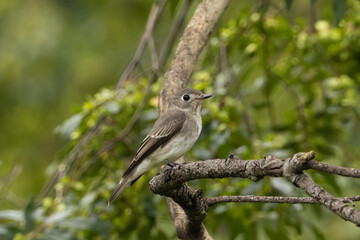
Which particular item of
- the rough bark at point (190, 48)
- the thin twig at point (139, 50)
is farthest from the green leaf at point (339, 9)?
the thin twig at point (139, 50)

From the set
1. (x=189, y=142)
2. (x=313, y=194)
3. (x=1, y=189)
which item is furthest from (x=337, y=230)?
(x=313, y=194)

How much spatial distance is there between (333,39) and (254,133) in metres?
1.10

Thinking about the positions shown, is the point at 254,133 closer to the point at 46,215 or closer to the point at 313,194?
the point at 46,215

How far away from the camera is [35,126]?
8.61m

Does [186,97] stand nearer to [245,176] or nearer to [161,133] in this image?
[161,133]

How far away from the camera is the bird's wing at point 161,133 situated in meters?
4.04

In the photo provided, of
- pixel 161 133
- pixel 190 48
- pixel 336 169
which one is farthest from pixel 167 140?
pixel 336 169

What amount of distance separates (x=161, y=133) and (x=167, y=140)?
2.6 inches

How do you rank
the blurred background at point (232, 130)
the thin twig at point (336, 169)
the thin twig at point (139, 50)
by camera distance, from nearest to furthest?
the thin twig at point (336, 169) < the blurred background at point (232, 130) < the thin twig at point (139, 50)

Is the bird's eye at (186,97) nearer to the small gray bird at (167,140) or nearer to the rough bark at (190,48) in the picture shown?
the small gray bird at (167,140)

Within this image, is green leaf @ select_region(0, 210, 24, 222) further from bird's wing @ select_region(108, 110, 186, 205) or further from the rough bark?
the rough bark

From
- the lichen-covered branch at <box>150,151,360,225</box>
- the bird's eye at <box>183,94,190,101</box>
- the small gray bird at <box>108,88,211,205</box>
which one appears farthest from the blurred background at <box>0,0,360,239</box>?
the lichen-covered branch at <box>150,151,360,225</box>

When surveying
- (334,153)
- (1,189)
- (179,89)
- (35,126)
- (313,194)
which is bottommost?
(313,194)

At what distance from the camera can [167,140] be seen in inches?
165
